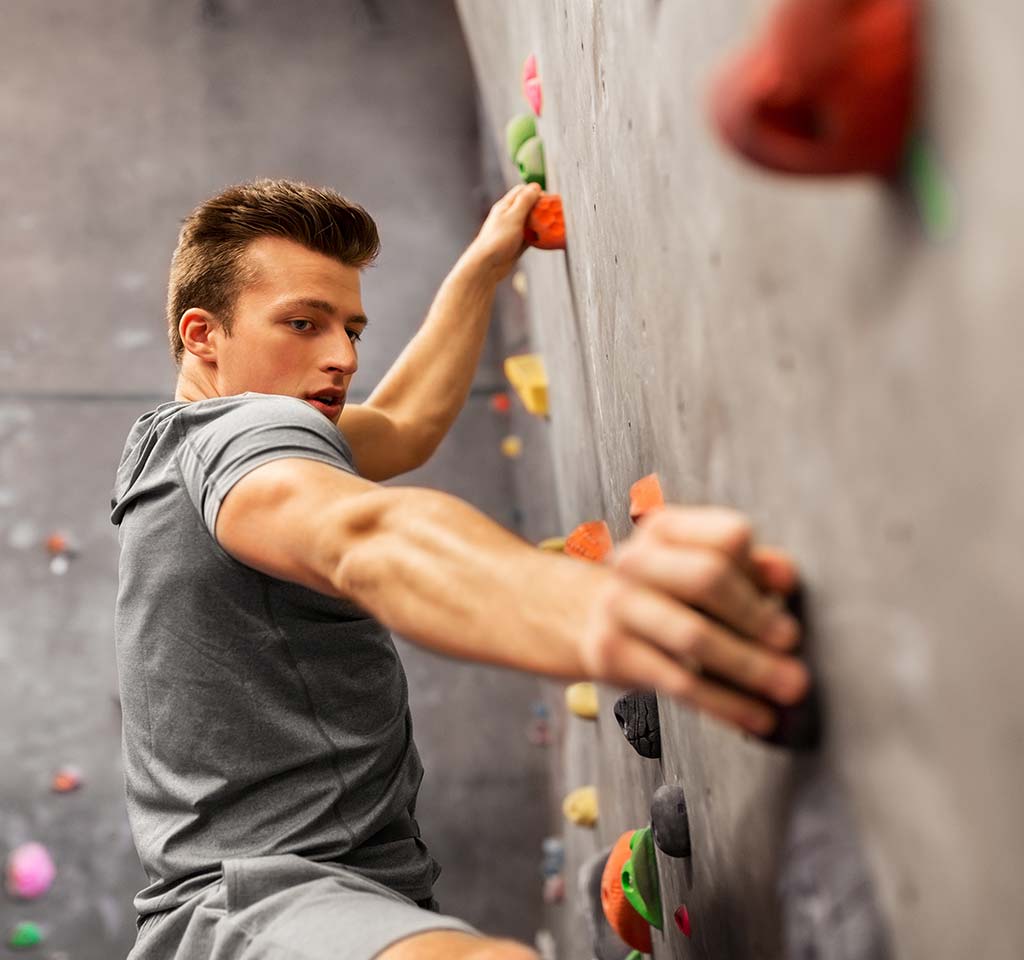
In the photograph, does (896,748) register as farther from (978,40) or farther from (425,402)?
(425,402)

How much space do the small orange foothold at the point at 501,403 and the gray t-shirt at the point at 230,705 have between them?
2749mm

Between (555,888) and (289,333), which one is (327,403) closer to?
(289,333)

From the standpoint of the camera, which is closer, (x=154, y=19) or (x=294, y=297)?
(x=294, y=297)

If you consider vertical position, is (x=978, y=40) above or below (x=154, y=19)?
below

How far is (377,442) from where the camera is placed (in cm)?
184

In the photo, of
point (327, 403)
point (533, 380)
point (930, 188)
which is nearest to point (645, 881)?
point (327, 403)

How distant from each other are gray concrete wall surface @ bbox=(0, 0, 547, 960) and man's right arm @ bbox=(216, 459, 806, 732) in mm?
2935

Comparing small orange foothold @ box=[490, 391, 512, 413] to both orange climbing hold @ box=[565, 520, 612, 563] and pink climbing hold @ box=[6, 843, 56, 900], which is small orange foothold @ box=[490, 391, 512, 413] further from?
orange climbing hold @ box=[565, 520, 612, 563]

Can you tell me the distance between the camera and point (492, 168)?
4035 mm

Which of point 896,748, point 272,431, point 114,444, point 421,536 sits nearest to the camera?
point 896,748

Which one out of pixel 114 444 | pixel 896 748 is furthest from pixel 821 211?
pixel 114 444

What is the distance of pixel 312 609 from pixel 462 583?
0.55 m

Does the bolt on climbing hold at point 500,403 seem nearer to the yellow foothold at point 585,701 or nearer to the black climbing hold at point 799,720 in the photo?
the yellow foothold at point 585,701

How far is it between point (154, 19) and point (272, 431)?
11.8 ft
